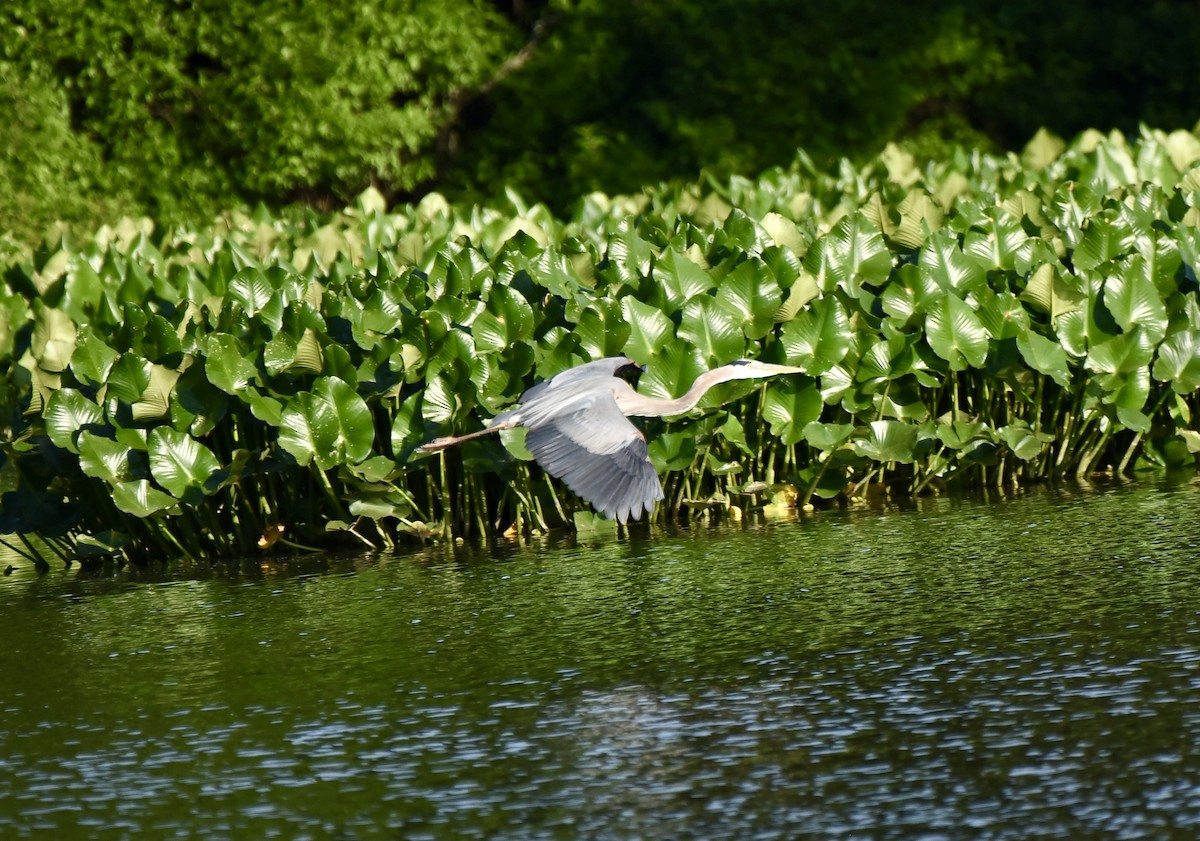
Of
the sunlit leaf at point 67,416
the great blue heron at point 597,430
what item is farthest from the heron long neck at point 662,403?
the sunlit leaf at point 67,416

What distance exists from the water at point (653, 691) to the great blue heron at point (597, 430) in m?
0.35

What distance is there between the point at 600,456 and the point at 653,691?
3.28 feet

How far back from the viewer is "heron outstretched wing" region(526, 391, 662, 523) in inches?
197

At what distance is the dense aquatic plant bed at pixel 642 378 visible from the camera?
6.30 meters

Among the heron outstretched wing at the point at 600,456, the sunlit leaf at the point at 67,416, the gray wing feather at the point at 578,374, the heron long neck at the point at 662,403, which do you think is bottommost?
the heron outstretched wing at the point at 600,456

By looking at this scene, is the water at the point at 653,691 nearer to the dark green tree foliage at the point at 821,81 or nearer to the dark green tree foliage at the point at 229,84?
the dark green tree foliage at the point at 229,84

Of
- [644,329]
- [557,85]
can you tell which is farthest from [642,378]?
[557,85]

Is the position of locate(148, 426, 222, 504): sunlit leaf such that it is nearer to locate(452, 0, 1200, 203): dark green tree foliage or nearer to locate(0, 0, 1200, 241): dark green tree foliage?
locate(0, 0, 1200, 241): dark green tree foliage

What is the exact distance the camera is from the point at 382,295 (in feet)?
21.6

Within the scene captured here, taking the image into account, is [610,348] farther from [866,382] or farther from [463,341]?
[866,382]

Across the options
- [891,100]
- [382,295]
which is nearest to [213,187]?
[891,100]

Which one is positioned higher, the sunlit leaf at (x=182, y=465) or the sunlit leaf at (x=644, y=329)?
the sunlit leaf at (x=644, y=329)

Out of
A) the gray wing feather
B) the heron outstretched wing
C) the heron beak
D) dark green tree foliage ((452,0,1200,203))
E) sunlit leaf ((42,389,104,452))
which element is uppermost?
dark green tree foliage ((452,0,1200,203))

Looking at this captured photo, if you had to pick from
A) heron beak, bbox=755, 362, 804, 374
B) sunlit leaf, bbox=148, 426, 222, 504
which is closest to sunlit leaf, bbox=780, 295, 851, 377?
heron beak, bbox=755, 362, 804, 374
